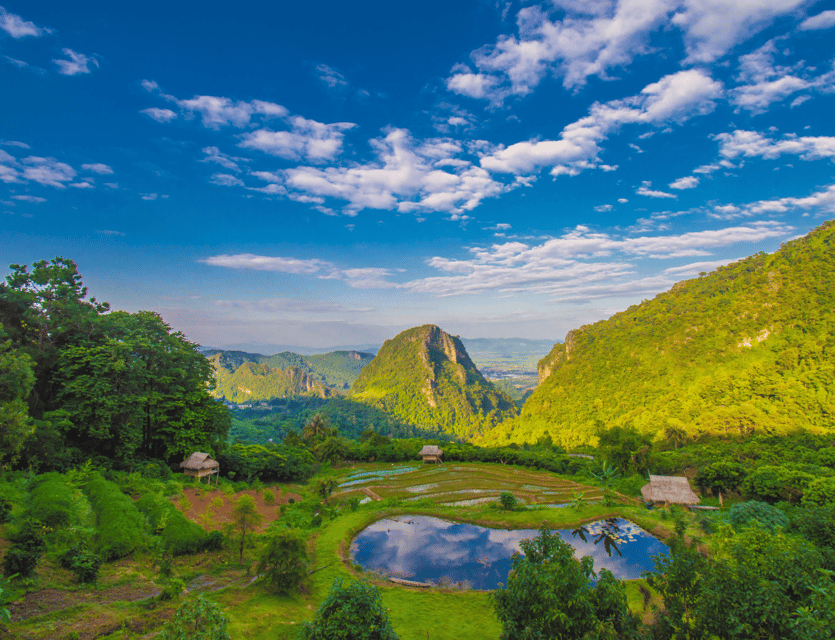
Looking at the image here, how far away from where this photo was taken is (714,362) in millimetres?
71438

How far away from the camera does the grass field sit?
9.16m

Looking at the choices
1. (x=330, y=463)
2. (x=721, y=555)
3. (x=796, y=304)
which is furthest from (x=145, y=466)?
(x=796, y=304)

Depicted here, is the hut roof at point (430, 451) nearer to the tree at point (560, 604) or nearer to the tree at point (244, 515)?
the tree at point (244, 515)

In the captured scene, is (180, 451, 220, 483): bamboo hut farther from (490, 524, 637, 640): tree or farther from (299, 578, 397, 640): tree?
(490, 524, 637, 640): tree

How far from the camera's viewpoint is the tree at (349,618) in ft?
23.3

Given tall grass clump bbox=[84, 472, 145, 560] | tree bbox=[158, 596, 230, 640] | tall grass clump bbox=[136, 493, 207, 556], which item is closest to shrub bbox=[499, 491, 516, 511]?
tall grass clump bbox=[136, 493, 207, 556]

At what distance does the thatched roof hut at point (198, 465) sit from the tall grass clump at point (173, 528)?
1074cm

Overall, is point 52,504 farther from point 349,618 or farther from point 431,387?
point 431,387

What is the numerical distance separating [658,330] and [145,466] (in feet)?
322

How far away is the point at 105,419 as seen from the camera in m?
22.6

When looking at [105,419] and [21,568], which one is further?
[105,419]

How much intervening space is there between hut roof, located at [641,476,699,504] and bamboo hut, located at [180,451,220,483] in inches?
1441

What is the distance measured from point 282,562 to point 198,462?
62.0 ft

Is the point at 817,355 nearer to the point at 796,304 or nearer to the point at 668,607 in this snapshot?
the point at 796,304
